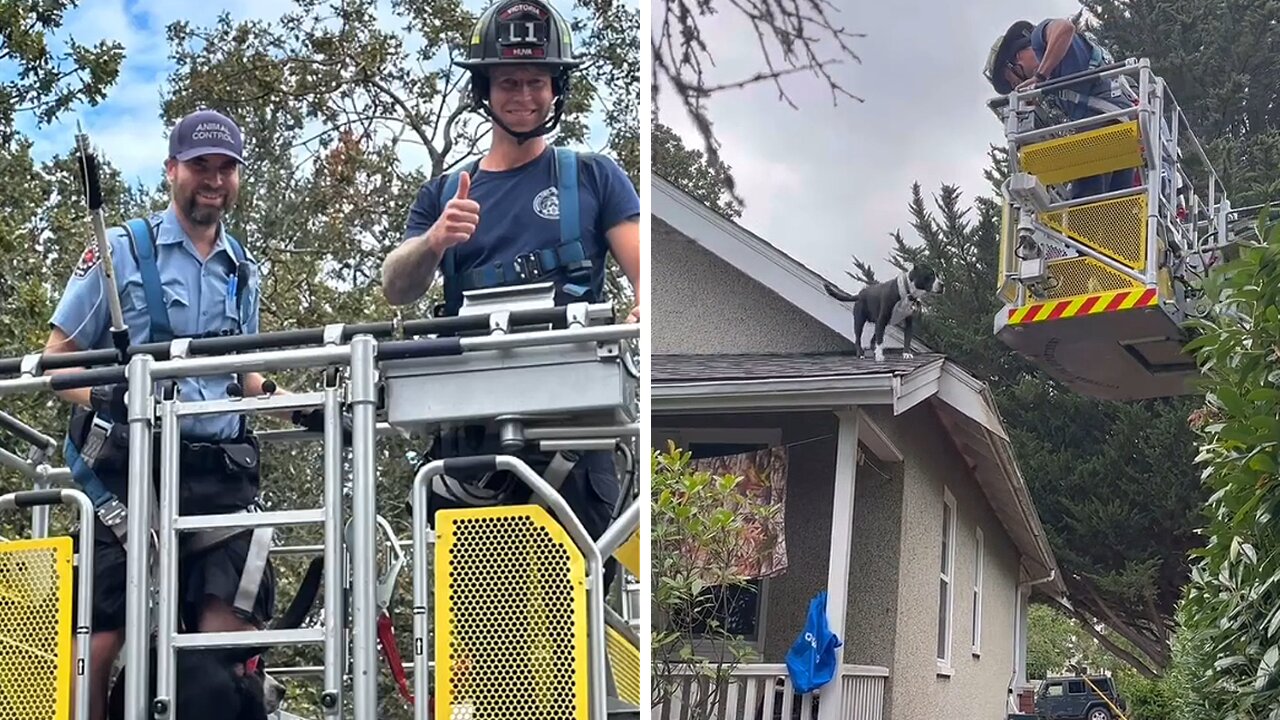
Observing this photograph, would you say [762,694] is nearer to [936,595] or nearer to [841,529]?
[841,529]

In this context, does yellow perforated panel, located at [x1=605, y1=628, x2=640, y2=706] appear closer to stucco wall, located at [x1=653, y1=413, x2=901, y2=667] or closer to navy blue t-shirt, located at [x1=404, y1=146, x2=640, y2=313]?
navy blue t-shirt, located at [x1=404, y1=146, x2=640, y2=313]

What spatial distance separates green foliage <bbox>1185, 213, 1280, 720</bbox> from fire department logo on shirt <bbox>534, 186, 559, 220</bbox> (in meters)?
1.14

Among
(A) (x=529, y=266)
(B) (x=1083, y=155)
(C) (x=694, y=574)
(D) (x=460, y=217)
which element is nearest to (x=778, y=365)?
(C) (x=694, y=574)

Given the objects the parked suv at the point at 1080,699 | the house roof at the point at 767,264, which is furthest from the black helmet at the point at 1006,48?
the parked suv at the point at 1080,699

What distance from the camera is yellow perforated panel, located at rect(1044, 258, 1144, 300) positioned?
3135 mm

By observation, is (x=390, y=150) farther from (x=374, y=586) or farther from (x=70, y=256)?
(x=374, y=586)

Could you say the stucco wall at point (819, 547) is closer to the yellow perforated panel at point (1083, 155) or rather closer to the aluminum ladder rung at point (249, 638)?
the yellow perforated panel at point (1083, 155)

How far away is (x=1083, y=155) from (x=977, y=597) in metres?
1.09

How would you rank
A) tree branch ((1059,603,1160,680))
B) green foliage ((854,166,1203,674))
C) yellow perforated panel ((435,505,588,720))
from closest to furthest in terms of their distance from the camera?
yellow perforated panel ((435,505,588,720)) < green foliage ((854,166,1203,674)) < tree branch ((1059,603,1160,680))

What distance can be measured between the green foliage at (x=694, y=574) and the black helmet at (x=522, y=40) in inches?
42.5

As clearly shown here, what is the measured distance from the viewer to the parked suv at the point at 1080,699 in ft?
10.2

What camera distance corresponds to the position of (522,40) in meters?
2.35

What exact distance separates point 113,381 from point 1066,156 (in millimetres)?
2059

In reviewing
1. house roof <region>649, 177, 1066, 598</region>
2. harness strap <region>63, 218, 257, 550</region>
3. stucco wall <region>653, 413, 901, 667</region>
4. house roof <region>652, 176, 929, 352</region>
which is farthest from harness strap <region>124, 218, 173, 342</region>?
stucco wall <region>653, 413, 901, 667</region>
